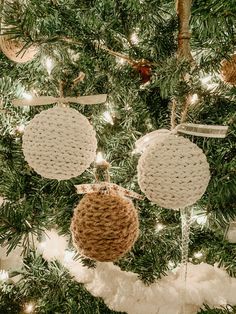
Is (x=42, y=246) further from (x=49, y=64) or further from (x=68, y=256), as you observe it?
(x=49, y=64)

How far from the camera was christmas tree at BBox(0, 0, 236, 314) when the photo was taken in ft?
2.32

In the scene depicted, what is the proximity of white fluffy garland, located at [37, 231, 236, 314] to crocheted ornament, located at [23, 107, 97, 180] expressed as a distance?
0.32m

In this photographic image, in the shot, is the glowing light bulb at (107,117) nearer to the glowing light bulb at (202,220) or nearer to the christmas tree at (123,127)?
the christmas tree at (123,127)

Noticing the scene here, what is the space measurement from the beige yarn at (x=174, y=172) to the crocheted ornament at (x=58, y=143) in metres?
0.12

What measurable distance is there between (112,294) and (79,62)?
1.84 ft

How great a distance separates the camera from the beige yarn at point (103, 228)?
71cm

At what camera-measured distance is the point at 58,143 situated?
645 millimetres

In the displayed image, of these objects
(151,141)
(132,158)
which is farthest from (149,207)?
(151,141)

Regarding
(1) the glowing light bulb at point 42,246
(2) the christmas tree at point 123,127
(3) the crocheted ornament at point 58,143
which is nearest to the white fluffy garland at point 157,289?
(2) the christmas tree at point 123,127

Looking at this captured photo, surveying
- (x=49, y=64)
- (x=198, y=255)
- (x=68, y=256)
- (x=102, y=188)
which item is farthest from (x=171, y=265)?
(x=49, y=64)

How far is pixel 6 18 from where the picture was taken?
0.63 m

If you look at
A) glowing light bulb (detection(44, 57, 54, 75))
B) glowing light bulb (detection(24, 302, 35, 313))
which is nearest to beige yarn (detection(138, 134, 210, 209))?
glowing light bulb (detection(44, 57, 54, 75))

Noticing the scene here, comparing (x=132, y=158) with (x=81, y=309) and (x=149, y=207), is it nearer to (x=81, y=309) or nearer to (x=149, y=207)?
(x=149, y=207)

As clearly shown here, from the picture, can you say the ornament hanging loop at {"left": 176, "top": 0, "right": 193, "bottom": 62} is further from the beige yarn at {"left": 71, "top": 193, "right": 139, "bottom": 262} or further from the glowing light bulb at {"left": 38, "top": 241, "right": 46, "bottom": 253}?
the glowing light bulb at {"left": 38, "top": 241, "right": 46, "bottom": 253}
